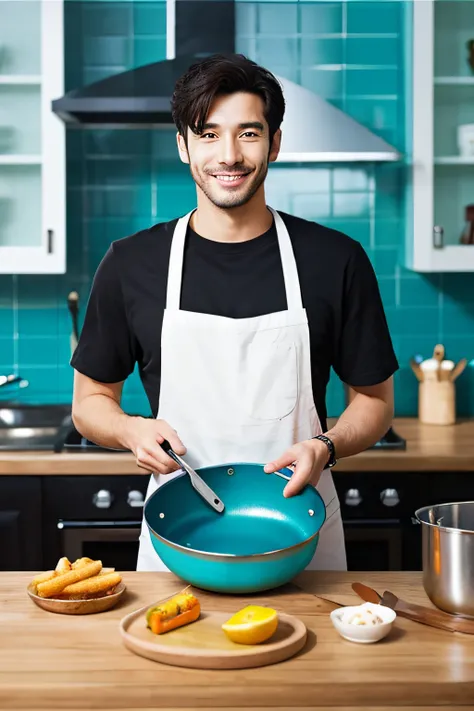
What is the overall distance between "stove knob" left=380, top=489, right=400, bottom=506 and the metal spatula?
113 cm

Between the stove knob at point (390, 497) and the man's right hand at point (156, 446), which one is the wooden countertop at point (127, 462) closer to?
the stove knob at point (390, 497)

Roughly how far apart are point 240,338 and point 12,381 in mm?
1472

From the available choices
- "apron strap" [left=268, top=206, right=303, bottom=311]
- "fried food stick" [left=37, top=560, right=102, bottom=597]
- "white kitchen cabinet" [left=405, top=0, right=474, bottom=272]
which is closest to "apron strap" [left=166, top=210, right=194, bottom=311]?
"apron strap" [left=268, top=206, right=303, bottom=311]

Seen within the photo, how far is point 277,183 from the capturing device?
3291 millimetres

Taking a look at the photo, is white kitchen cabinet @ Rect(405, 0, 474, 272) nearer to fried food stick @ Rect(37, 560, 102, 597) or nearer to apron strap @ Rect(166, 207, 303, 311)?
apron strap @ Rect(166, 207, 303, 311)

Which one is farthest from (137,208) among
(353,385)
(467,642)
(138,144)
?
(467,642)

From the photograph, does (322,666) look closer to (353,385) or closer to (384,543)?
(353,385)

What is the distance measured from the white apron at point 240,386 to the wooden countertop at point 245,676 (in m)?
0.59

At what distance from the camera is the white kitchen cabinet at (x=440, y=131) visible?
2967 millimetres

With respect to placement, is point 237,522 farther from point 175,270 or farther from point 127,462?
point 127,462

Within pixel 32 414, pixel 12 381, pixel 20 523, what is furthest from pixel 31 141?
pixel 20 523

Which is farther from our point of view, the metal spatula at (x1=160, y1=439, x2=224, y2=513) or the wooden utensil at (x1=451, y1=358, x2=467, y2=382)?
the wooden utensil at (x1=451, y1=358, x2=467, y2=382)

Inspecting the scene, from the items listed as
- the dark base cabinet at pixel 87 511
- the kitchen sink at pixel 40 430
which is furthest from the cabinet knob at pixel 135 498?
the kitchen sink at pixel 40 430

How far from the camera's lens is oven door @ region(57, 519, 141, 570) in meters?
2.67
